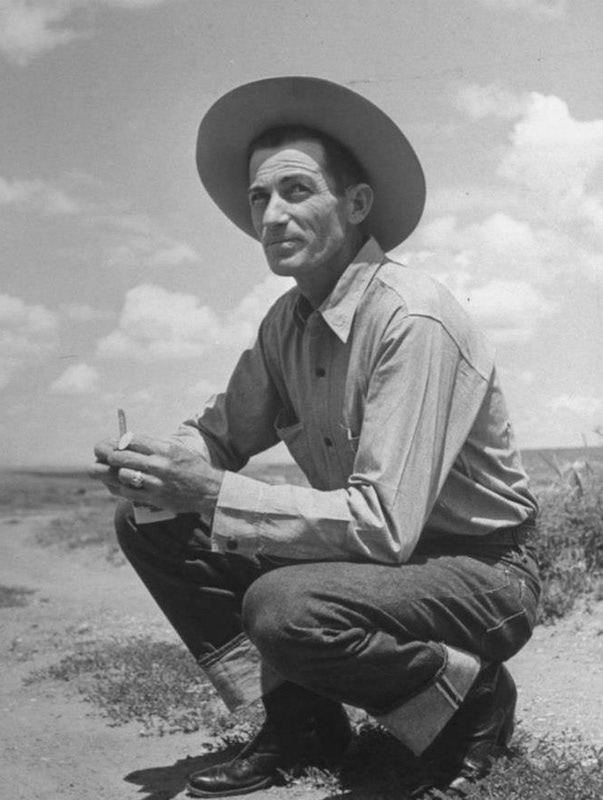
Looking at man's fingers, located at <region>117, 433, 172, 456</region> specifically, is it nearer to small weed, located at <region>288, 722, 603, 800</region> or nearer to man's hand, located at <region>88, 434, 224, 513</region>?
man's hand, located at <region>88, 434, 224, 513</region>

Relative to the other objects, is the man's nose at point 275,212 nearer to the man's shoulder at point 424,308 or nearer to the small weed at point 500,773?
the man's shoulder at point 424,308

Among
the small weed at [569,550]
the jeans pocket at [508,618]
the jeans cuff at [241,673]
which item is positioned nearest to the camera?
the jeans pocket at [508,618]

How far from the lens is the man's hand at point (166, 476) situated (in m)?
2.83

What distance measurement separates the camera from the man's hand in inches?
111

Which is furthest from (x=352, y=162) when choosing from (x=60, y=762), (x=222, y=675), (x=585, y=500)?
(x=585, y=500)

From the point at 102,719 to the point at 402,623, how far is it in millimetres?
1933

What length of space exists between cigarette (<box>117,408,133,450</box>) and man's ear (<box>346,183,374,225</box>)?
94cm

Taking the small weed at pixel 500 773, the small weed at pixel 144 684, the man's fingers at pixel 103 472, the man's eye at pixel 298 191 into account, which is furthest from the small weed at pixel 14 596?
the man's eye at pixel 298 191

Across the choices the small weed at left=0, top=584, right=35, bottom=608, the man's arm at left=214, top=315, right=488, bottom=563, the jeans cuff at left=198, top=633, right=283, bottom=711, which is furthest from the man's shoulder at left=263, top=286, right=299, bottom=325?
the small weed at left=0, top=584, right=35, bottom=608

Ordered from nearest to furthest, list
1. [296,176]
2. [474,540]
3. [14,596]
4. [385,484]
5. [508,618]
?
[385,484], [508,618], [474,540], [296,176], [14,596]

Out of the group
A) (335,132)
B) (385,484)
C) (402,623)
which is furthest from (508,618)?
(335,132)

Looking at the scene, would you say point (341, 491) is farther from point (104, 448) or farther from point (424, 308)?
point (104, 448)

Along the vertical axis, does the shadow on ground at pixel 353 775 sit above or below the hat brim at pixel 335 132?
below

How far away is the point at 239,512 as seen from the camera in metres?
2.83
